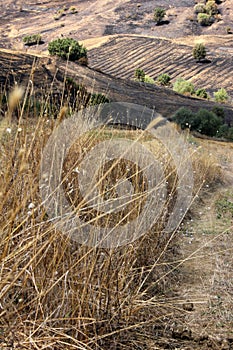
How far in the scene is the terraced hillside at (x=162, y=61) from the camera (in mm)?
34500

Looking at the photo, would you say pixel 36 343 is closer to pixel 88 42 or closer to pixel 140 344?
A: pixel 140 344

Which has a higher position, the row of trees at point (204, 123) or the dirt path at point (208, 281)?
the dirt path at point (208, 281)

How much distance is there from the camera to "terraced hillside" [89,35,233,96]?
1358 inches

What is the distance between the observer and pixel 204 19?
47719 mm

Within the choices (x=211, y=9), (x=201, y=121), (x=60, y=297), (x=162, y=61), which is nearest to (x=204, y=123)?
(x=201, y=121)

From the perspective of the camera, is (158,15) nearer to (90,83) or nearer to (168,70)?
(168,70)

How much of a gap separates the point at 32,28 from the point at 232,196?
48962mm

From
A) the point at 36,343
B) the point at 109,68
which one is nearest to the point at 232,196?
the point at 36,343

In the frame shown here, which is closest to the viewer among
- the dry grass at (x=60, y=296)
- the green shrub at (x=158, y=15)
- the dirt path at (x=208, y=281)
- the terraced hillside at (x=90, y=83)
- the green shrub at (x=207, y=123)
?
the dry grass at (x=60, y=296)

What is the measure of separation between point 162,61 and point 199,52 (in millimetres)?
2989

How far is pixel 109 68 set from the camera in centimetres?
3650

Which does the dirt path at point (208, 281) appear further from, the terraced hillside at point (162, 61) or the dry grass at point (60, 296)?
the terraced hillside at point (162, 61)

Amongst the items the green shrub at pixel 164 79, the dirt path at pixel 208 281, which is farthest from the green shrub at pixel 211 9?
the dirt path at pixel 208 281

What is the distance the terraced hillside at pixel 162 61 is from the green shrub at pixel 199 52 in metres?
0.45
